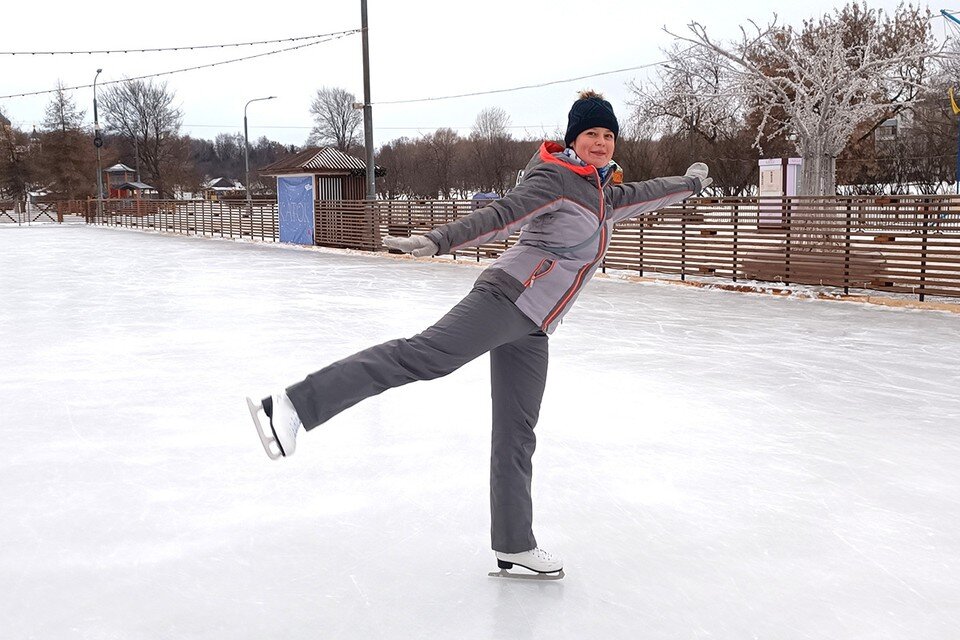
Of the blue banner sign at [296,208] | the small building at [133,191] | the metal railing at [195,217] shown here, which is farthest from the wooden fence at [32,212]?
the blue banner sign at [296,208]

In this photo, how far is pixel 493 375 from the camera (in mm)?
2816

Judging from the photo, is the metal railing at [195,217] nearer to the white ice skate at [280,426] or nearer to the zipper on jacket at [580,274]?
the zipper on jacket at [580,274]

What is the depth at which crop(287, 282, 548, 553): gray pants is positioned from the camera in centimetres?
241

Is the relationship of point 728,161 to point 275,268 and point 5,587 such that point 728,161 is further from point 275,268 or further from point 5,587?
point 5,587

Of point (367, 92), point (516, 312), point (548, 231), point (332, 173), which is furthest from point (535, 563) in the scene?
point (332, 173)

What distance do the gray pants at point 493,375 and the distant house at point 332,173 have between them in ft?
70.0

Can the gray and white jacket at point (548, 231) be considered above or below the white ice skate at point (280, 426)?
above

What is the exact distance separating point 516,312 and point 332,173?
2157 cm

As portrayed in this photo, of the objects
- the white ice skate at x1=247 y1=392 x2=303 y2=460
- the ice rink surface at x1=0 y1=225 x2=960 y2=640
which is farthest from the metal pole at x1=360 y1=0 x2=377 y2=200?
the white ice skate at x1=247 y1=392 x2=303 y2=460

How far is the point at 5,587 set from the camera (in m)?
2.93

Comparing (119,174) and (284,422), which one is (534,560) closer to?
(284,422)

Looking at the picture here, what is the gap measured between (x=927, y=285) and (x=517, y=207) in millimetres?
9419

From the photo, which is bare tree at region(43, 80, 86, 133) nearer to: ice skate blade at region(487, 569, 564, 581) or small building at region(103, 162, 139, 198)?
small building at region(103, 162, 139, 198)

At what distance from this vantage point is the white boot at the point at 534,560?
2.91 meters
